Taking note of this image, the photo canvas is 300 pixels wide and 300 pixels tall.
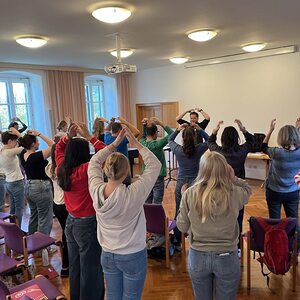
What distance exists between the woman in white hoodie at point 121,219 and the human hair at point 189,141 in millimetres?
1167

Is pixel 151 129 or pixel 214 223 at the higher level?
pixel 151 129

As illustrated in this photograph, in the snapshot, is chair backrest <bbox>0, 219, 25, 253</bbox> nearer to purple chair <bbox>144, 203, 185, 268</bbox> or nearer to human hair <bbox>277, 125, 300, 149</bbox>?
purple chair <bbox>144, 203, 185, 268</bbox>

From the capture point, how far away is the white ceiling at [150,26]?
3102mm

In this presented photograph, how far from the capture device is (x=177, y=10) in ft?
10.7

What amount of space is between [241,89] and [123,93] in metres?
3.50

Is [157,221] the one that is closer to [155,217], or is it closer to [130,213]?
[155,217]

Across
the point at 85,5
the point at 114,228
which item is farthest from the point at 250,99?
the point at 114,228

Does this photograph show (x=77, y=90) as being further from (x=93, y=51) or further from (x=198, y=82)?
(x=198, y=82)

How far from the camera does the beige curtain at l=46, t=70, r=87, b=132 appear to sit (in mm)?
7297

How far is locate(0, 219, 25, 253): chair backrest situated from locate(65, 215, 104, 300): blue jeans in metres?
0.76

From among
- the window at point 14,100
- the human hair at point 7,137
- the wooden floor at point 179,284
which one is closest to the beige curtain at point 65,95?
the window at point 14,100

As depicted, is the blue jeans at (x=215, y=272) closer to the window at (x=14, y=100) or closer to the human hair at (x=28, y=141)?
the human hair at (x=28, y=141)

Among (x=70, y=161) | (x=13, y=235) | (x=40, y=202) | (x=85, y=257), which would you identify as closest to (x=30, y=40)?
(x=40, y=202)

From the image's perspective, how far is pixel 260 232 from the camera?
2576 mm
